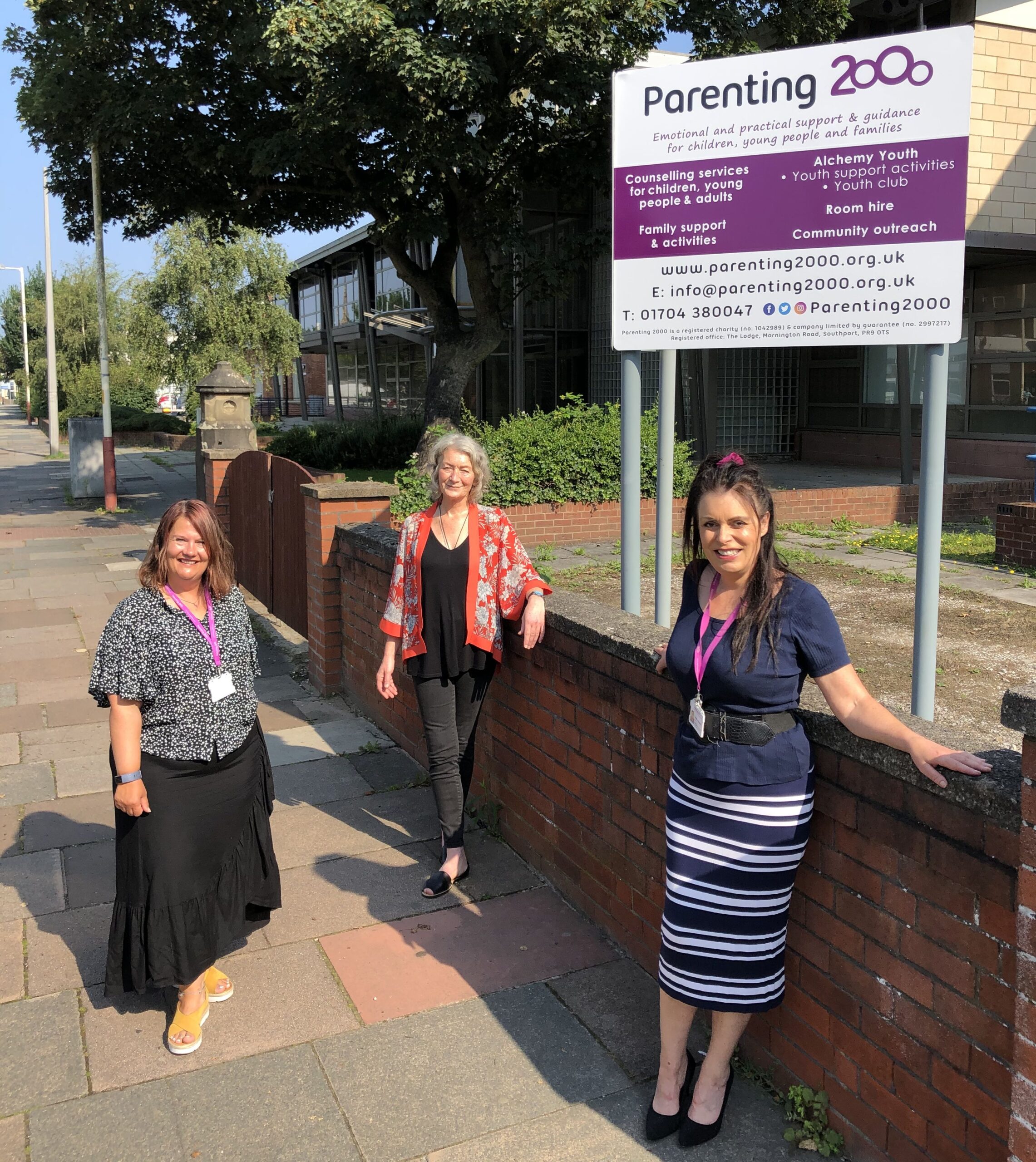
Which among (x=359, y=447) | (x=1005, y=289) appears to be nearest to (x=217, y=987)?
(x=1005, y=289)

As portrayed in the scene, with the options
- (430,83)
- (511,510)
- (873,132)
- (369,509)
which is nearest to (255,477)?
(511,510)

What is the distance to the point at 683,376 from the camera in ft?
62.6

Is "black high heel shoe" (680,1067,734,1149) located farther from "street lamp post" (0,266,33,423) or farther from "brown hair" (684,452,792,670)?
"street lamp post" (0,266,33,423)

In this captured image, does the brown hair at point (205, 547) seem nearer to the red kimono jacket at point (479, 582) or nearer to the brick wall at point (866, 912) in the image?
the red kimono jacket at point (479, 582)

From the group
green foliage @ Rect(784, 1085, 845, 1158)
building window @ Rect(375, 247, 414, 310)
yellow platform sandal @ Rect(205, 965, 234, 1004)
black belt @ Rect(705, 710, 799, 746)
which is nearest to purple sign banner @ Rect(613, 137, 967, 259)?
black belt @ Rect(705, 710, 799, 746)

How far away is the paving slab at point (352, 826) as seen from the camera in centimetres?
461

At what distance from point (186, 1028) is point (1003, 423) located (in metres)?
15.9

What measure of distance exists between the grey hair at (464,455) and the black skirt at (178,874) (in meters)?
1.28

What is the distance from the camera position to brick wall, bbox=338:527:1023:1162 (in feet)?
7.22

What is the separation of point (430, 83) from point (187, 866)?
10.9 meters

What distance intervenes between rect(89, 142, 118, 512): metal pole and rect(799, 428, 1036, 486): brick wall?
12.6 m

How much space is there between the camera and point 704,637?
266cm

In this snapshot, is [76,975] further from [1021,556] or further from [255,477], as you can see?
[1021,556]

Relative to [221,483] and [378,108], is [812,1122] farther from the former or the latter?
[378,108]
